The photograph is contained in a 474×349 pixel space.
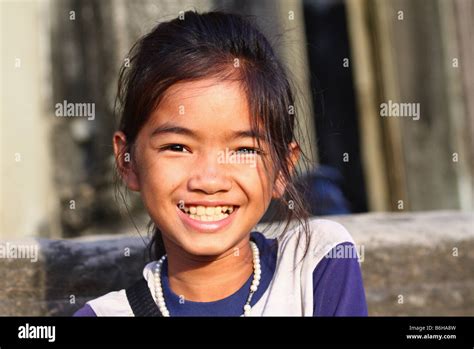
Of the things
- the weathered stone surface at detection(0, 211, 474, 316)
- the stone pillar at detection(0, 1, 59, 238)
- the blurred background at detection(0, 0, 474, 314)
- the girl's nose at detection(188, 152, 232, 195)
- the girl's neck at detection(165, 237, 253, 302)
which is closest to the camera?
the girl's nose at detection(188, 152, 232, 195)

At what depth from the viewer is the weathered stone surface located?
2.63 metres

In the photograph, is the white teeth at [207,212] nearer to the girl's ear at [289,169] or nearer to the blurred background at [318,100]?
the girl's ear at [289,169]

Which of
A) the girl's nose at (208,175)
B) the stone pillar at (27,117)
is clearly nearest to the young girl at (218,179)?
the girl's nose at (208,175)

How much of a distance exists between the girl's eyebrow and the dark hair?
0.08 feet

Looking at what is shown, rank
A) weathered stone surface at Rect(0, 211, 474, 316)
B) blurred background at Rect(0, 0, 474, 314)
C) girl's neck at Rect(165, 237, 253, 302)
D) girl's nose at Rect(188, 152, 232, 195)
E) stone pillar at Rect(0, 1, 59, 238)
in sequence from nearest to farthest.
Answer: girl's nose at Rect(188, 152, 232, 195) < girl's neck at Rect(165, 237, 253, 302) < weathered stone surface at Rect(0, 211, 474, 316) < blurred background at Rect(0, 0, 474, 314) < stone pillar at Rect(0, 1, 59, 238)

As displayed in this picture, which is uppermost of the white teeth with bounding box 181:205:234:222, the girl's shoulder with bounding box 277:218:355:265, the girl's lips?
the white teeth with bounding box 181:205:234:222

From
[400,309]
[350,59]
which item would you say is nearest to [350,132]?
[350,59]

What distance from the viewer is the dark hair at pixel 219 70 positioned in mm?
2236

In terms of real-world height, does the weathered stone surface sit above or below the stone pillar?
below

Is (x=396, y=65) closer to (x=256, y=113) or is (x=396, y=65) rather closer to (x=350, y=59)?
(x=350, y=59)

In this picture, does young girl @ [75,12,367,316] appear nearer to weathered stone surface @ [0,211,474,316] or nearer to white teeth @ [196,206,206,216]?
white teeth @ [196,206,206,216]

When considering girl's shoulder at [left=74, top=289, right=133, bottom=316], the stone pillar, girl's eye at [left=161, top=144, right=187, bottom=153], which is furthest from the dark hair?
the stone pillar

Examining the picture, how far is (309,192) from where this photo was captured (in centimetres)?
265
